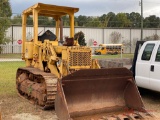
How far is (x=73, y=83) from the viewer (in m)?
6.51

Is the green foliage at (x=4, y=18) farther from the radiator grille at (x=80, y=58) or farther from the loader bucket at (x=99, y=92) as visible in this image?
the loader bucket at (x=99, y=92)

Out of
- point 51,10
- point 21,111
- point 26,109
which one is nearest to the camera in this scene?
point 21,111

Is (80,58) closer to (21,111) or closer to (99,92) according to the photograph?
(99,92)

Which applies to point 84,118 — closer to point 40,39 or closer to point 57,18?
point 40,39

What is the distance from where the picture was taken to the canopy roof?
350 inches

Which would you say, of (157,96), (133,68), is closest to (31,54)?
(133,68)

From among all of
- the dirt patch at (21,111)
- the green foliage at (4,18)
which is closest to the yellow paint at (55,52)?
the dirt patch at (21,111)

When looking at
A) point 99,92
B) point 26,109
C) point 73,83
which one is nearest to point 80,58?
point 99,92

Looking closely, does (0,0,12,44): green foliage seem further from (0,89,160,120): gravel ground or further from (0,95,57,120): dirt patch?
(0,95,57,120): dirt patch

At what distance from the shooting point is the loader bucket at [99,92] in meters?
6.55

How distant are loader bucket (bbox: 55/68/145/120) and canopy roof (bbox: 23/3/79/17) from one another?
3188mm

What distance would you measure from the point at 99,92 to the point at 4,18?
101ft

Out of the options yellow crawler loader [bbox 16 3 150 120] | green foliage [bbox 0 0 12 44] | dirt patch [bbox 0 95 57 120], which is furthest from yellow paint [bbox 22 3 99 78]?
green foliage [bbox 0 0 12 44]

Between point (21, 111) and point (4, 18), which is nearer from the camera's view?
point (21, 111)
